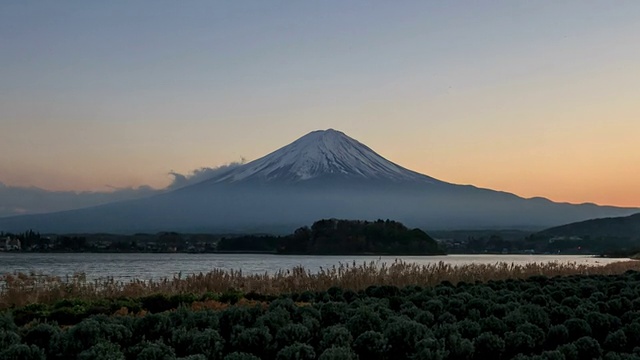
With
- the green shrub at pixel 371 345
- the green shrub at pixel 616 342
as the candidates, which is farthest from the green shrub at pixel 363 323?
the green shrub at pixel 616 342

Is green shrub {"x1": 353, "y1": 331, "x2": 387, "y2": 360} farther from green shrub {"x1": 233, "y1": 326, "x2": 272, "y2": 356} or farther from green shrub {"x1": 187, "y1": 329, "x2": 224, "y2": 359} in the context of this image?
green shrub {"x1": 187, "y1": 329, "x2": 224, "y2": 359}

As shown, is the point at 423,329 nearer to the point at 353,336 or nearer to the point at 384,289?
the point at 353,336

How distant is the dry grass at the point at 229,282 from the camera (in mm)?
13836

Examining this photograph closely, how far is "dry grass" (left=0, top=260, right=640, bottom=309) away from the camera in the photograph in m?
13.8

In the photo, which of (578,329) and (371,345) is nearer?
(371,345)

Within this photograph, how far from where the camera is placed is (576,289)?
613 inches

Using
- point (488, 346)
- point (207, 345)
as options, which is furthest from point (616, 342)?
point (207, 345)

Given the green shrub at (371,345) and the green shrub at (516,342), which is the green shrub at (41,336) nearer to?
the green shrub at (371,345)

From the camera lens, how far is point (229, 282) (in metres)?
16.5

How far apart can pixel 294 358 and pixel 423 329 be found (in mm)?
1895

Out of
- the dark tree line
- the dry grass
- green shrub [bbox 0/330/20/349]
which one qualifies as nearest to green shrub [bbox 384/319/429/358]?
green shrub [bbox 0/330/20/349]

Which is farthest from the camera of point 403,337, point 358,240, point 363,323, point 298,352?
point 358,240

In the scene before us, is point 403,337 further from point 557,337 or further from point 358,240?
point 358,240

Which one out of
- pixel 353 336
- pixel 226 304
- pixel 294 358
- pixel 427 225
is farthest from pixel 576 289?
pixel 427 225
